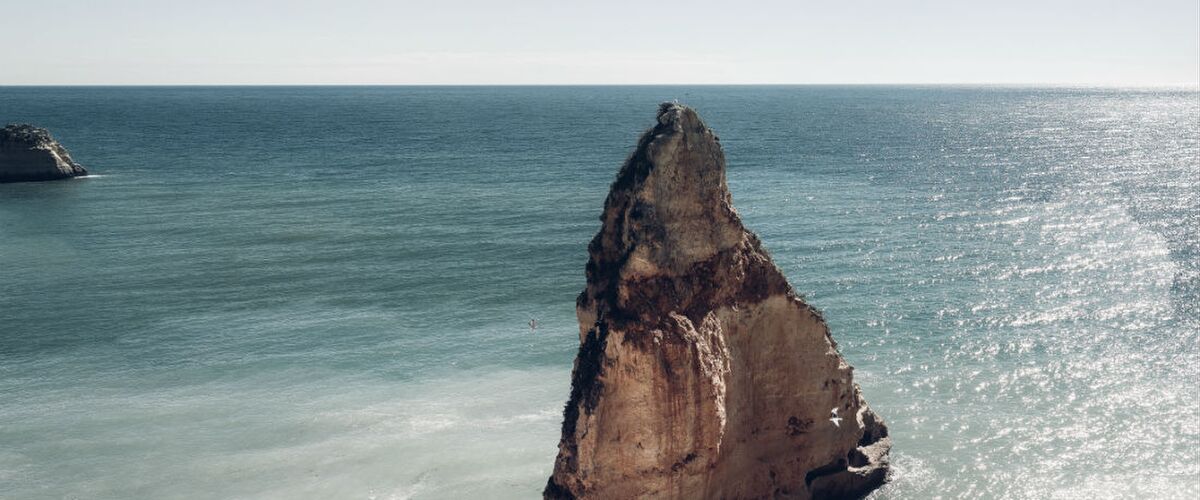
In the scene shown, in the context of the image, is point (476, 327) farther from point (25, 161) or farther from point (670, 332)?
point (25, 161)

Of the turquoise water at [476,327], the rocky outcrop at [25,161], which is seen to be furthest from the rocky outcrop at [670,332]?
the rocky outcrop at [25,161]

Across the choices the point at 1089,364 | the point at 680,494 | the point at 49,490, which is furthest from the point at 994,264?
the point at 49,490

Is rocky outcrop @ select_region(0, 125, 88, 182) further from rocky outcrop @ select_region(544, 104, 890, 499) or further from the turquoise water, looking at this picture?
rocky outcrop @ select_region(544, 104, 890, 499)

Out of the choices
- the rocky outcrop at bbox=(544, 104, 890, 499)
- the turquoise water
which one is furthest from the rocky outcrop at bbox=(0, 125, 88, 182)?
the rocky outcrop at bbox=(544, 104, 890, 499)

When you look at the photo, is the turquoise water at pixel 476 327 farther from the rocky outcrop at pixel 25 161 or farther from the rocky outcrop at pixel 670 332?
the rocky outcrop at pixel 670 332

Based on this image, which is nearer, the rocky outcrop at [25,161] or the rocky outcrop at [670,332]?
the rocky outcrop at [670,332]

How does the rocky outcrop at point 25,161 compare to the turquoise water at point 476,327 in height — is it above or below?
above
